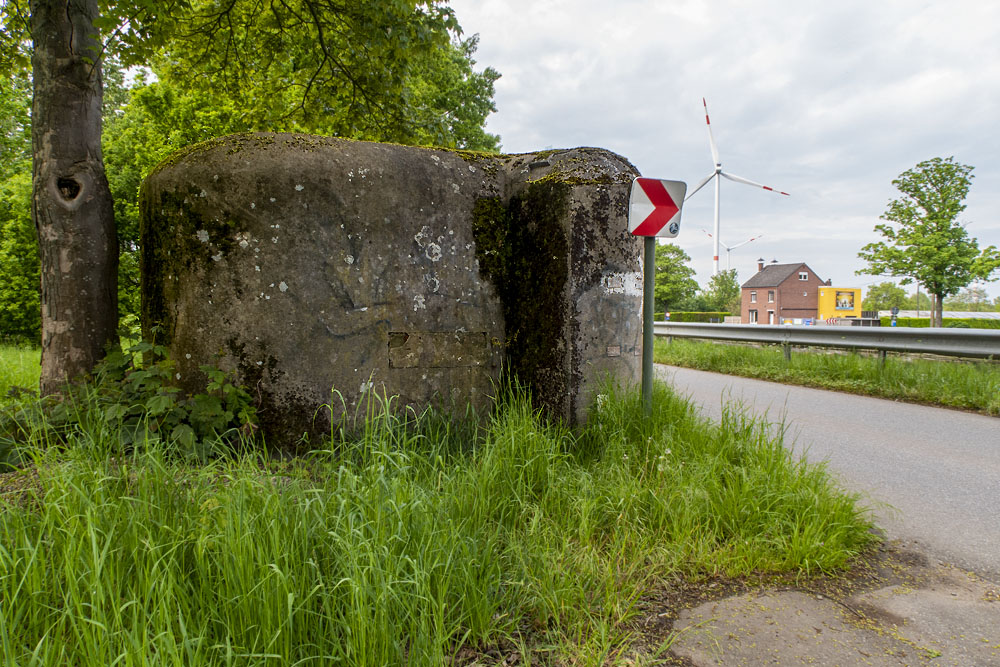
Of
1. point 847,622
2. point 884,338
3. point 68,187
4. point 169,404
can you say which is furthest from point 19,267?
point 884,338

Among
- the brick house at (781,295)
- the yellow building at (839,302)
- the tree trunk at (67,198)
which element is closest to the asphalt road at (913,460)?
the tree trunk at (67,198)

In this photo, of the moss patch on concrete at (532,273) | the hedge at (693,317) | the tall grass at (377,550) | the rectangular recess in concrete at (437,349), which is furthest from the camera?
the hedge at (693,317)

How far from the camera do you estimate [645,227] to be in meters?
3.88

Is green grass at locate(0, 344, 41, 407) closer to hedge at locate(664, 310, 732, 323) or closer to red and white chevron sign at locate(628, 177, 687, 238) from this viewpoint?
red and white chevron sign at locate(628, 177, 687, 238)

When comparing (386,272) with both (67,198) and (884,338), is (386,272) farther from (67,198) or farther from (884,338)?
(884,338)

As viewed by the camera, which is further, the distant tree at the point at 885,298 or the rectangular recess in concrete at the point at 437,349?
the distant tree at the point at 885,298

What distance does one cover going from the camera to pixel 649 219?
3857 millimetres

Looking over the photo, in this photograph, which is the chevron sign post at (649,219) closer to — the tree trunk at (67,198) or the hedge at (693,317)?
the tree trunk at (67,198)

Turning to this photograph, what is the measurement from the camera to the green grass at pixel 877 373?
6.38m

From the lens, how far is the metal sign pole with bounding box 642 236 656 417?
389 centimetres

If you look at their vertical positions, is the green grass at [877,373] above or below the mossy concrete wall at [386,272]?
below

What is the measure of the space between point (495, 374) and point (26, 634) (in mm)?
2977

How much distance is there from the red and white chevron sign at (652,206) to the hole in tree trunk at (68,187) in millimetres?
3921

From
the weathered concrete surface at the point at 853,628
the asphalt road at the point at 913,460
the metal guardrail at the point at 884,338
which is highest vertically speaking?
the metal guardrail at the point at 884,338
